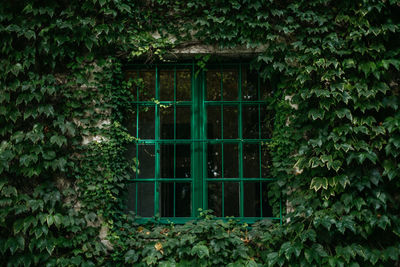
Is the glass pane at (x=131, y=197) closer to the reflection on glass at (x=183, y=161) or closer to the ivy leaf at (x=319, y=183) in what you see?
the reflection on glass at (x=183, y=161)

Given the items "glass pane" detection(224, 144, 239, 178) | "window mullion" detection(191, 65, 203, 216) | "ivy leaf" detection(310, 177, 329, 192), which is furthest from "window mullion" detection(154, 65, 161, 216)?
"ivy leaf" detection(310, 177, 329, 192)

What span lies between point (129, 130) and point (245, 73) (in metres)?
1.58

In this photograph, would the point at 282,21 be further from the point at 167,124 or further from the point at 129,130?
the point at 129,130

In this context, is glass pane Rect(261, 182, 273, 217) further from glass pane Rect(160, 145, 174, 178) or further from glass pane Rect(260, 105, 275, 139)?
glass pane Rect(160, 145, 174, 178)

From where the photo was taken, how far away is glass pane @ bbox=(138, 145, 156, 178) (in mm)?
4074

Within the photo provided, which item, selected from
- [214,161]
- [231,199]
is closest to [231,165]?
[214,161]

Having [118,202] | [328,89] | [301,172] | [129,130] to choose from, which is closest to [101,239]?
[118,202]

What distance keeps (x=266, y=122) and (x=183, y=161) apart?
3.62ft

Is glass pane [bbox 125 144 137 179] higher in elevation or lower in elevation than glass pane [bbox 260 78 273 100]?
lower

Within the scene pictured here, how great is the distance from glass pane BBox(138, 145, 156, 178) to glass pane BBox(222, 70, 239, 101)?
1.11m

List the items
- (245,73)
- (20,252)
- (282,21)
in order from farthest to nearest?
(245,73), (282,21), (20,252)

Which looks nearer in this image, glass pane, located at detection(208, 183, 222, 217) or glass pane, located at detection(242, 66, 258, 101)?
glass pane, located at detection(208, 183, 222, 217)

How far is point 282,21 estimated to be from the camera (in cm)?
391

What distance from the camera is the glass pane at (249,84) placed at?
4164 millimetres
